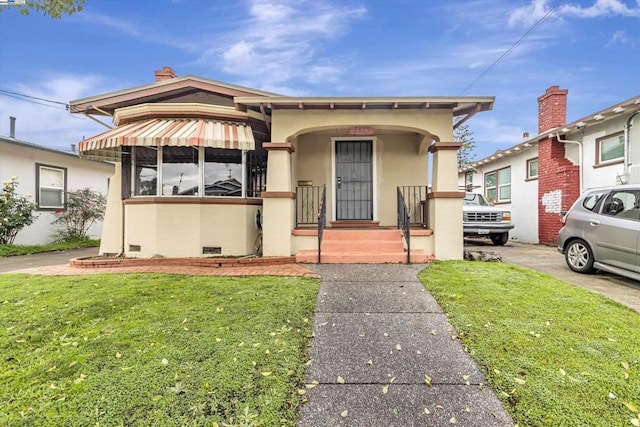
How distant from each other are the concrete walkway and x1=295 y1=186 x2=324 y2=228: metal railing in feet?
13.7

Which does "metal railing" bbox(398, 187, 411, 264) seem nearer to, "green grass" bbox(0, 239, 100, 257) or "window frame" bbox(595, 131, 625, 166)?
"window frame" bbox(595, 131, 625, 166)

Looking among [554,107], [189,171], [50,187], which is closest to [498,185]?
[554,107]

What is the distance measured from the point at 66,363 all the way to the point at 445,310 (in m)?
3.92

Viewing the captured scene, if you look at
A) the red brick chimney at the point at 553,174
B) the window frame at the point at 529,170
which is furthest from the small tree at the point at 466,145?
the red brick chimney at the point at 553,174

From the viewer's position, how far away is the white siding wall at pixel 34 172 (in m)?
10.0

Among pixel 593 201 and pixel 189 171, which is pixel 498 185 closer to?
pixel 593 201

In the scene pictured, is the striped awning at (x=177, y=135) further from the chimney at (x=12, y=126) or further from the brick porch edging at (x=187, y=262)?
the chimney at (x=12, y=126)

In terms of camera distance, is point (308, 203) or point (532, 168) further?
point (532, 168)

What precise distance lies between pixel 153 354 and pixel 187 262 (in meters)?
3.96

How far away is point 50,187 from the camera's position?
11328 mm

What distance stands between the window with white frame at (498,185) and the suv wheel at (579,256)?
314 inches

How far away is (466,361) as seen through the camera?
2.66m

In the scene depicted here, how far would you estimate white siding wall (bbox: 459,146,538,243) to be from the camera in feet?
38.5

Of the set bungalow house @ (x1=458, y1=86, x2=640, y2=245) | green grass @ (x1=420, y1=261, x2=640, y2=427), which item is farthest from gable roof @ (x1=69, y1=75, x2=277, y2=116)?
bungalow house @ (x1=458, y1=86, x2=640, y2=245)
